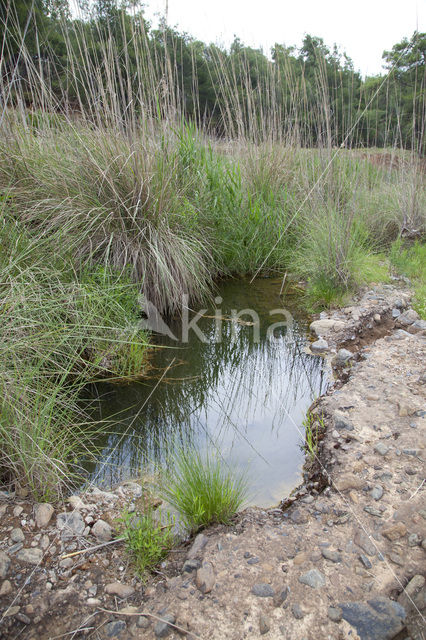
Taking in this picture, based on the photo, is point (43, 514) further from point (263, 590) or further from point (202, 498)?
point (263, 590)

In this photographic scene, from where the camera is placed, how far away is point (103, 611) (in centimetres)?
113

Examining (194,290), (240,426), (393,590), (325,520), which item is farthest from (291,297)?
(393,590)

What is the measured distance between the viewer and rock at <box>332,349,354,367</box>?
2.60 metres

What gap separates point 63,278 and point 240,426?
1.35 m

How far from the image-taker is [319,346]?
9.38ft

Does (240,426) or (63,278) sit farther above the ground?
(63,278)

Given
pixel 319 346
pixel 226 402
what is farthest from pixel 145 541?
pixel 319 346

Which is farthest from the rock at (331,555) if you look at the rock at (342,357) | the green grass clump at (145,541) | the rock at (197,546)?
the rock at (342,357)

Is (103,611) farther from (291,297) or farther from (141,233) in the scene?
(291,297)

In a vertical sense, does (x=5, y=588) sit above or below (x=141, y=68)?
below

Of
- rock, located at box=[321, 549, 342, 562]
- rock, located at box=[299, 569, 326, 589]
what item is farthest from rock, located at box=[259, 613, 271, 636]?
rock, located at box=[321, 549, 342, 562]

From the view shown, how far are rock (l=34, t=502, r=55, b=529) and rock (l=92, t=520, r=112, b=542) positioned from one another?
0.50ft

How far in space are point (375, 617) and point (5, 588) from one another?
0.99 m

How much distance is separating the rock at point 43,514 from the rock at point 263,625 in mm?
740
